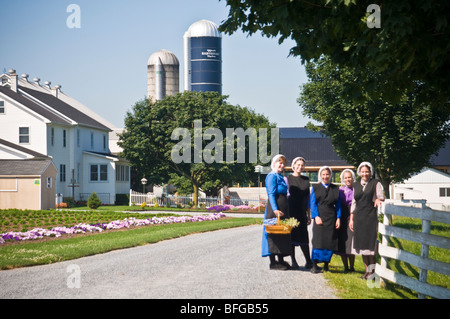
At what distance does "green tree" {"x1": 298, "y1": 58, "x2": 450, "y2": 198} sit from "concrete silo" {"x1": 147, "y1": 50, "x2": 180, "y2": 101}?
5645 cm

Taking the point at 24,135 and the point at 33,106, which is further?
the point at 33,106

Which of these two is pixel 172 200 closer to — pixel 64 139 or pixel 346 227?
pixel 64 139

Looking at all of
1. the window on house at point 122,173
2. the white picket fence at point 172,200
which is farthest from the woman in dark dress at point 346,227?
the window on house at point 122,173

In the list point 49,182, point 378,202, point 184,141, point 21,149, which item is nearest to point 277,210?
point 378,202

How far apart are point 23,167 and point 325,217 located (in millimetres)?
31687

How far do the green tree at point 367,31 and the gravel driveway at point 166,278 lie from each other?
10.0 feet

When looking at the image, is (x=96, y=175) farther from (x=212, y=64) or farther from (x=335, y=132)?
(x=212, y=64)

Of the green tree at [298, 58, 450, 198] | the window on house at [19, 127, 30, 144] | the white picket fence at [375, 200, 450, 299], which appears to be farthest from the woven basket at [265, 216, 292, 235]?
the window on house at [19, 127, 30, 144]

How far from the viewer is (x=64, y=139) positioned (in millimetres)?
49344

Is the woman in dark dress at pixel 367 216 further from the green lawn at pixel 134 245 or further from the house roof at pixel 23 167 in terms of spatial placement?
the house roof at pixel 23 167

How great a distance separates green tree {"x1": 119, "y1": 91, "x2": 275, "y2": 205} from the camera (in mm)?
47250

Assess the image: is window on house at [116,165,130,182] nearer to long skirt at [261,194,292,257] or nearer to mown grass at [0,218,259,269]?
mown grass at [0,218,259,269]

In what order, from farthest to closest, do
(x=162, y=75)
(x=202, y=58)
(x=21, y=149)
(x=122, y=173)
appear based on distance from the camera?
(x=202, y=58)
(x=162, y=75)
(x=122, y=173)
(x=21, y=149)
